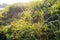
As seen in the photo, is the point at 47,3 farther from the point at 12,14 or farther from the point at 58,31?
the point at 12,14

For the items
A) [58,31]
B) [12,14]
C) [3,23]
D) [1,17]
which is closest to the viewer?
[58,31]

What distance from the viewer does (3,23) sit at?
7.09 m

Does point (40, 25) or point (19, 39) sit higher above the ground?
point (40, 25)

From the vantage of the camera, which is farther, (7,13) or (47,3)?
(7,13)

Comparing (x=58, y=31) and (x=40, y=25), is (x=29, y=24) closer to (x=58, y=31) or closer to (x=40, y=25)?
(x=40, y=25)

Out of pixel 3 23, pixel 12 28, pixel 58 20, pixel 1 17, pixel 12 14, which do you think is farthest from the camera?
pixel 12 14

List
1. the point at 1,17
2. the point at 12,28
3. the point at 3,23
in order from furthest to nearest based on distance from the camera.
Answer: the point at 1,17
the point at 3,23
the point at 12,28

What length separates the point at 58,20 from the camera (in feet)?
17.6

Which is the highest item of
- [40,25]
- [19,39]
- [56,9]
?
[56,9]

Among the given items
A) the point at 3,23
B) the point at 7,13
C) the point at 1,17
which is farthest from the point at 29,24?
the point at 7,13

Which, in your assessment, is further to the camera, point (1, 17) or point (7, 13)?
point (7, 13)

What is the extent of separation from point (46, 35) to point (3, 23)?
244 cm

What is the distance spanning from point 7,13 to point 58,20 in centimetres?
364

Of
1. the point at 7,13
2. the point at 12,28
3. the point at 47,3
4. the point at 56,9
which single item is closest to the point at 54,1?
the point at 47,3
